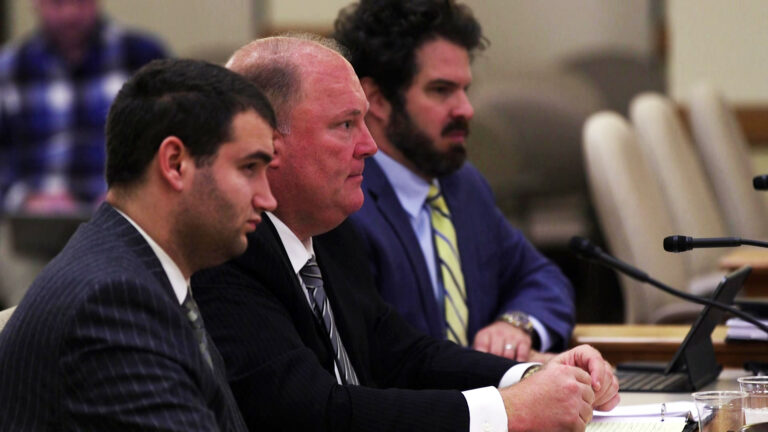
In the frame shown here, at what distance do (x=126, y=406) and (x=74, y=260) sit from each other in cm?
17

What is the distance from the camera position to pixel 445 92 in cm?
263

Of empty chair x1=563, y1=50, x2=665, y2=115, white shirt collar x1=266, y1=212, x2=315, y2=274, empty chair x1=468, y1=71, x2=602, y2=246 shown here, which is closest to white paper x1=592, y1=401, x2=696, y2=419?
white shirt collar x1=266, y1=212, x2=315, y2=274

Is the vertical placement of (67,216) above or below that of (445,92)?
below

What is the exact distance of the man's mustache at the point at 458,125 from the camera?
8.55ft

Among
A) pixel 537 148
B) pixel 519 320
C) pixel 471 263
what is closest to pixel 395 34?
pixel 471 263

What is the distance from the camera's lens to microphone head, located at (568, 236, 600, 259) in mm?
2260

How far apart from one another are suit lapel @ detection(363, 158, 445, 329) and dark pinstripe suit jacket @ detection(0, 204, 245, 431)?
116 centimetres

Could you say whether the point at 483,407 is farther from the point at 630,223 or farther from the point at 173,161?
the point at 630,223

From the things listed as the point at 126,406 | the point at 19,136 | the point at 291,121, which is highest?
the point at 291,121

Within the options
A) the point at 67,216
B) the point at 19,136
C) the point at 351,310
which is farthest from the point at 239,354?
the point at 19,136

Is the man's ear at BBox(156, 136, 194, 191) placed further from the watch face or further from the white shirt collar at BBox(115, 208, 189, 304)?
the watch face

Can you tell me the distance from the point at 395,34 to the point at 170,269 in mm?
1372

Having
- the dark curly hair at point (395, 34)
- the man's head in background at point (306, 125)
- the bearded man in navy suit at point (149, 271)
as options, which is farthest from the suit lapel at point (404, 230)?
the bearded man in navy suit at point (149, 271)

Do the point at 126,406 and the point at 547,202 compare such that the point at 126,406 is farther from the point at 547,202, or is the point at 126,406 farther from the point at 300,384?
the point at 547,202
